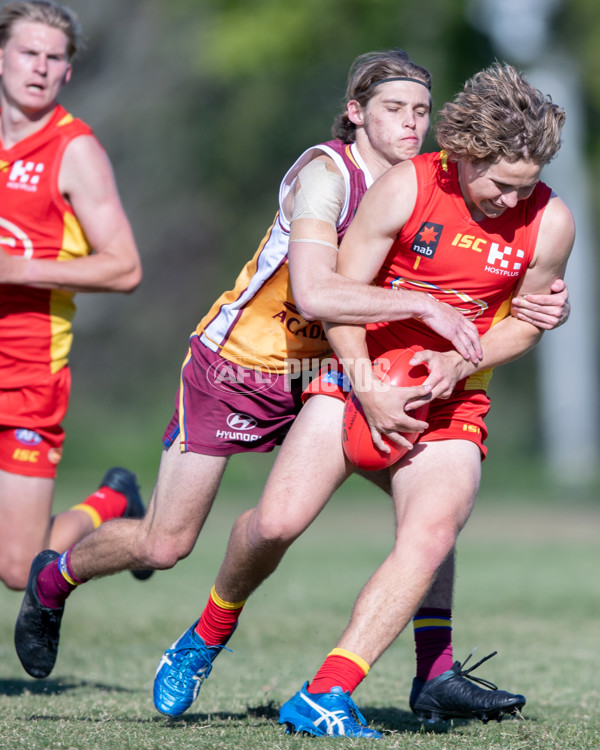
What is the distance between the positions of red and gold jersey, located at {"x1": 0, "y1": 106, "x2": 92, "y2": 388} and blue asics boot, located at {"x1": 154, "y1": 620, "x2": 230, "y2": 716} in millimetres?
1664

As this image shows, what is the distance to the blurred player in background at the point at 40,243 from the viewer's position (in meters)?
5.37

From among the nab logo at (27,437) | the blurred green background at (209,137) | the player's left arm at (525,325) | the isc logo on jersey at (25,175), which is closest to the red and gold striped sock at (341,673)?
the player's left arm at (525,325)

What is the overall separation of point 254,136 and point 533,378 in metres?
10.1

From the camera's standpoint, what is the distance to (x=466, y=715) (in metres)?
4.50

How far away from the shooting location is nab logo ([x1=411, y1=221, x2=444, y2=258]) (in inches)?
166

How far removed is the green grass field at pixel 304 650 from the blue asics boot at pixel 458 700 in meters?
0.07

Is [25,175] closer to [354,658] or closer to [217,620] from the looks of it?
[217,620]

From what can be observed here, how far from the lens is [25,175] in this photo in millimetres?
5363

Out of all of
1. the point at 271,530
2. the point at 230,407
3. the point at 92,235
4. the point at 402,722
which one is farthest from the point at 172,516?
the point at 92,235

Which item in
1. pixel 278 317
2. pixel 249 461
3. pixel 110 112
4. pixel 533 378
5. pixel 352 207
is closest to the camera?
pixel 352 207

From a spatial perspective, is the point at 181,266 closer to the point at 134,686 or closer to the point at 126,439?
the point at 126,439

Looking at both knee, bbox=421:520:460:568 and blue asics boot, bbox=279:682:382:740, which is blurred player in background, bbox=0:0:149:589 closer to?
blue asics boot, bbox=279:682:382:740

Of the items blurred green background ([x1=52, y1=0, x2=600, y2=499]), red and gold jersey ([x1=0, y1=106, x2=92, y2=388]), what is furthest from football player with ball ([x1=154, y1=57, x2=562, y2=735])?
blurred green background ([x1=52, y1=0, x2=600, y2=499])

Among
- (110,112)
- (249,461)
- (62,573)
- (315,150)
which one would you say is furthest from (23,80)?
(110,112)
